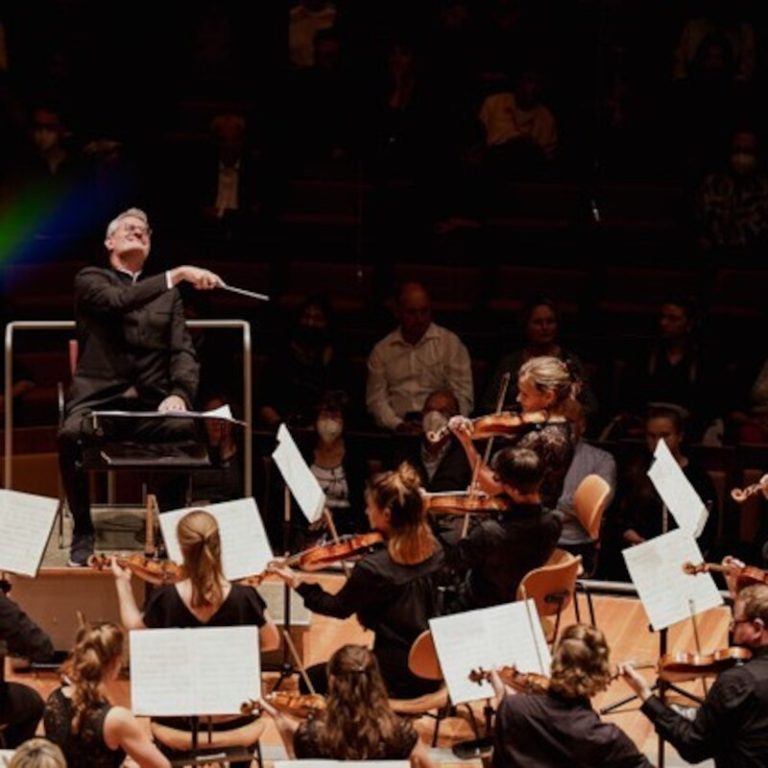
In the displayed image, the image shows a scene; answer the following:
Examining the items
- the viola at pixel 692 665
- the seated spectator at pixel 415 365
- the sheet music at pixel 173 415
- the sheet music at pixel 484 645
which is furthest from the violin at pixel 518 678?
the seated spectator at pixel 415 365

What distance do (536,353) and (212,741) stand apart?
151 inches

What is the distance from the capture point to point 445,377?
34.9 ft

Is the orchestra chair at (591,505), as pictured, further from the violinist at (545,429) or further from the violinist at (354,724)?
the violinist at (354,724)

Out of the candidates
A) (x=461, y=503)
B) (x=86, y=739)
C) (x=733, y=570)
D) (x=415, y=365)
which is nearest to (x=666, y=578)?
(x=733, y=570)

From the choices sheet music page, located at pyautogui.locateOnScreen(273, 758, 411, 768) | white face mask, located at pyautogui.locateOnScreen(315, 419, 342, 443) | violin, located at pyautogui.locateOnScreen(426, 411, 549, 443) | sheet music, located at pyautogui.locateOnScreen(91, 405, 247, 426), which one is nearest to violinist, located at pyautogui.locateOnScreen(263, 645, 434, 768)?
sheet music page, located at pyautogui.locateOnScreen(273, 758, 411, 768)

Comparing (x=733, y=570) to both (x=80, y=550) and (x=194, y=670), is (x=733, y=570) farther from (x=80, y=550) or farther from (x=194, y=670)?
(x=80, y=550)

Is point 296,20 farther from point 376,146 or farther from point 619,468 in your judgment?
point 619,468

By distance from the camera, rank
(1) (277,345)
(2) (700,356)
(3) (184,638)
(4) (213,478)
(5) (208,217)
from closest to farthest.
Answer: (3) (184,638), (4) (213,478), (2) (700,356), (1) (277,345), (5) (208,217)

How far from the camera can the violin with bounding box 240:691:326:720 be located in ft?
20.9

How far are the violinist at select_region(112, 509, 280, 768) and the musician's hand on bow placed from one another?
1228mm

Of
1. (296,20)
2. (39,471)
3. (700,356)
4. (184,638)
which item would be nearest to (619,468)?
(700,356)

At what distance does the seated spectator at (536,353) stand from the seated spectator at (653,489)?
1.76ft

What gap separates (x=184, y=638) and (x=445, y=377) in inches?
172

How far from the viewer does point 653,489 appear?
9531 millimetres
